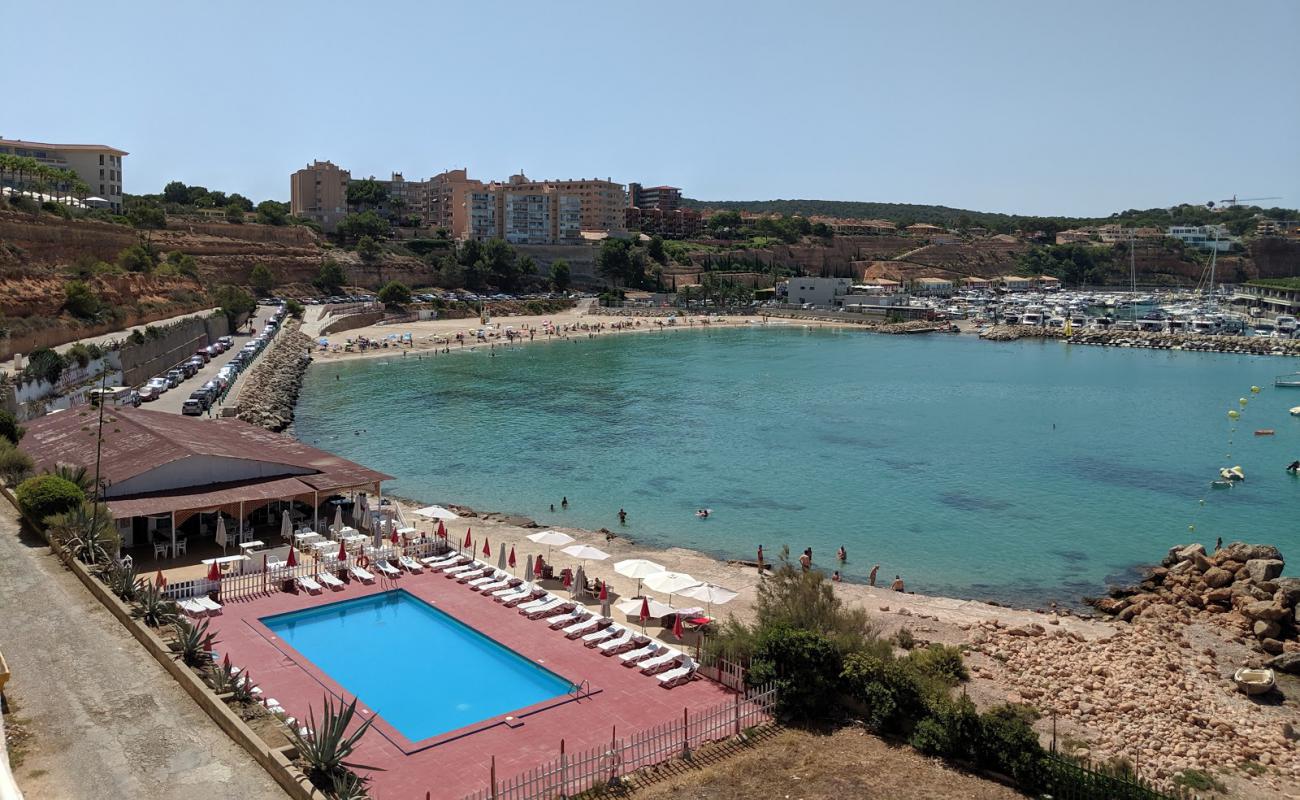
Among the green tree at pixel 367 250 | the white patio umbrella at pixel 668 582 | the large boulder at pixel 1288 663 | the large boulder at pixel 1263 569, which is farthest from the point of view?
the green tree at pixel 367 250

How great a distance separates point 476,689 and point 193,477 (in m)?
10.9

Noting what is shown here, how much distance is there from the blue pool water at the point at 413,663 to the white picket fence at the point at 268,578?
1.42m

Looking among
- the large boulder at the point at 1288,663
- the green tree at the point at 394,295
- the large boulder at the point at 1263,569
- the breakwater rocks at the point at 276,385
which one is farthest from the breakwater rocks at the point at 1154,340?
the large boulder at the point at 1288,663

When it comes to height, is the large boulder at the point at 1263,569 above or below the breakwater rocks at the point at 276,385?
below

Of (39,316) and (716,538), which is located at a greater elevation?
(39,316)

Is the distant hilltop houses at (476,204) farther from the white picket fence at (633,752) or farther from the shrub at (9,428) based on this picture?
the white picket fence at (633,752)

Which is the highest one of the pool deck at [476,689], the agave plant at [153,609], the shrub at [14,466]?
the shrub at [14,466]

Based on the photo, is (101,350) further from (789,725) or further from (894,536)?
(789,725)

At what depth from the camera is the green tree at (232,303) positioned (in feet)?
215

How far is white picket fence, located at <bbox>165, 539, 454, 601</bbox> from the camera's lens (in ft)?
60.0

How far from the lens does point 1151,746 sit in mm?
15352

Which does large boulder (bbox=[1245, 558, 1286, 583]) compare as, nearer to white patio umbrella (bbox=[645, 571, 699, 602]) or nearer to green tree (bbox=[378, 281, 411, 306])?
white patio umbrella (bbox=[645, 571, 699, 602])

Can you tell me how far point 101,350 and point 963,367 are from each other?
197 feet

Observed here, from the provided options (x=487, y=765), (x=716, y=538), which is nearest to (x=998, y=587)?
(x=716, y=538)
